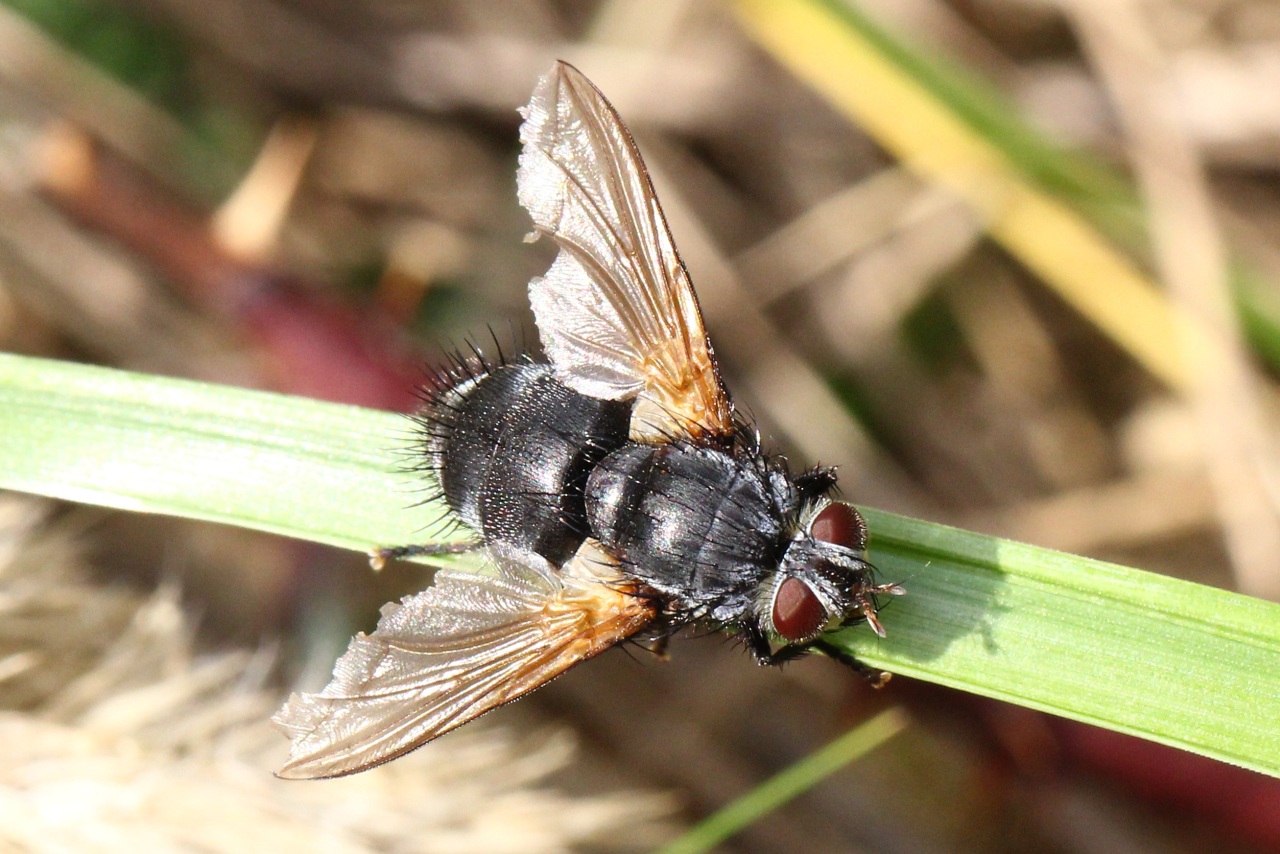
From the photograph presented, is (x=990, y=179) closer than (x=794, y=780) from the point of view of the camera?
No

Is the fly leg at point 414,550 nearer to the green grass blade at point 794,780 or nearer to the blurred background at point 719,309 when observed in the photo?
the blurred background at point 719,309

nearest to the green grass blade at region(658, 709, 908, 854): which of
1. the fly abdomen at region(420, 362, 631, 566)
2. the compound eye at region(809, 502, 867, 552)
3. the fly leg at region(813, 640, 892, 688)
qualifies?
the fly leg at region(813, 640, 892, 688)

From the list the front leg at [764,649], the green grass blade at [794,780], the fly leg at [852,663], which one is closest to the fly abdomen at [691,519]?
the front leg at [764,649]

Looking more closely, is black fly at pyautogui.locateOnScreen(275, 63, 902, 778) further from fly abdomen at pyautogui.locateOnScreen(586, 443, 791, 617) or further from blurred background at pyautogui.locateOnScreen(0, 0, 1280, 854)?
blurred background at pyautogui.locateOnScreen(0, 0, 1280, 854)

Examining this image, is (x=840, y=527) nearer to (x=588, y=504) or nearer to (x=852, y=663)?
(x=852, y=663)

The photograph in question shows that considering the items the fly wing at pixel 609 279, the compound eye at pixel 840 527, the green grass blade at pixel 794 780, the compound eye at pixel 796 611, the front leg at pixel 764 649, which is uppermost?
the fly wing at pixel 609 279

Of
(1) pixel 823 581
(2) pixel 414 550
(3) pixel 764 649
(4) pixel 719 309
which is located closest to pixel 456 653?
(2) pixel 414 550

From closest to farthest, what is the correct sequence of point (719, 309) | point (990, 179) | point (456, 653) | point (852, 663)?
point (456, 653), point (852, 663), point (990, 179), point (719, 309)
